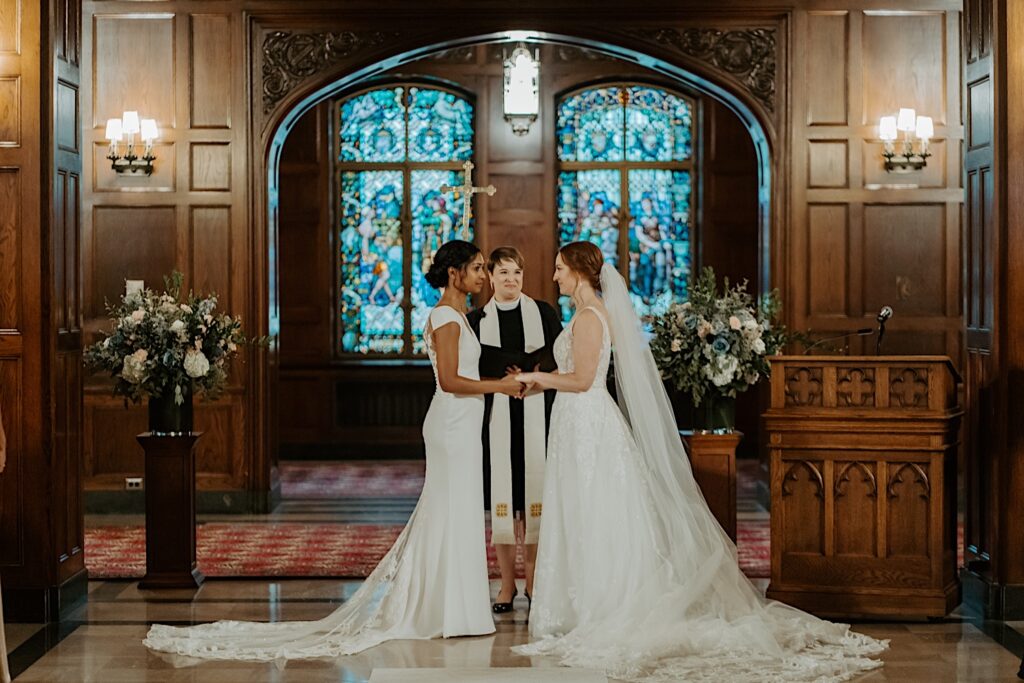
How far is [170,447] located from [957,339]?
600 cm

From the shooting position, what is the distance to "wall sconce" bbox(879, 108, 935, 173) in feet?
32.9

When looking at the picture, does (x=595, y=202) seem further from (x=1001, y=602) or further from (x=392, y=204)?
(x=1001, y=602)

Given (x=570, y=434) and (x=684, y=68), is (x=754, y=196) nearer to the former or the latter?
(x=684, y=68)

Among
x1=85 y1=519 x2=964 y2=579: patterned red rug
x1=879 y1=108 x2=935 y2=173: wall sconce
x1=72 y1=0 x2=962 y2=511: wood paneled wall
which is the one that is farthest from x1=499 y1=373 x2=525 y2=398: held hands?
x1=879 y1=108 x2=935 y2=173: wall sconce

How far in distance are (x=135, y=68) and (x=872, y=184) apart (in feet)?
18.4

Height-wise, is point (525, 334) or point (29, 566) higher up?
point (525, 334)

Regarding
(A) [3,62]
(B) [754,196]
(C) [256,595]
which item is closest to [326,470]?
(B) [754,196]

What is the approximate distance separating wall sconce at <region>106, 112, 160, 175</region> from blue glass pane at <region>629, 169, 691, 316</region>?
559 cm

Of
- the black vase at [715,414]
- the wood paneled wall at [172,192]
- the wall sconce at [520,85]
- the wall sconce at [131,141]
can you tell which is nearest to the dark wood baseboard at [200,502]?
the wood paneled wall at [172,192]

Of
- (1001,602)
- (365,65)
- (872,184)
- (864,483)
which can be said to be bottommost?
(1001,602)

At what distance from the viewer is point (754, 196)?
13.9 metres

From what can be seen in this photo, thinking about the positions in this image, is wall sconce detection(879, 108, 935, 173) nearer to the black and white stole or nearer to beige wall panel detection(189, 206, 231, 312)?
the black and white stole

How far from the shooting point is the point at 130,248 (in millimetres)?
10352

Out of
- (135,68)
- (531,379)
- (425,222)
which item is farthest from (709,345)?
(425,222)
